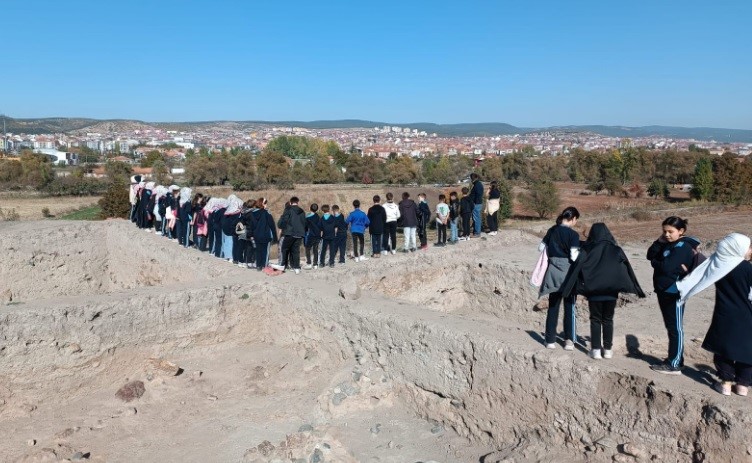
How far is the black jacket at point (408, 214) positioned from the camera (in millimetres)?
11375

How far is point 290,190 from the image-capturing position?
49.2 meters

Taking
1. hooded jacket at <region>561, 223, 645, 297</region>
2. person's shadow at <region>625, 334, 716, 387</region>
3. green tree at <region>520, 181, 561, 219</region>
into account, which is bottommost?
green tree at <region>520, 181, 561, 219</region>

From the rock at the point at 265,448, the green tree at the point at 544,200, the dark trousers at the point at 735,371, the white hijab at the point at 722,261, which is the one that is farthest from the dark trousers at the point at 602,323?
the green tree at the point at 544,200

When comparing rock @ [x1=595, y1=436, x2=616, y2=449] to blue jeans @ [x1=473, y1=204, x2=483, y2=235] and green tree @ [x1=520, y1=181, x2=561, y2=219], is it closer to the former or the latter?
blue jeans @ [x1=473, y1=204, x2=483, y2=235]

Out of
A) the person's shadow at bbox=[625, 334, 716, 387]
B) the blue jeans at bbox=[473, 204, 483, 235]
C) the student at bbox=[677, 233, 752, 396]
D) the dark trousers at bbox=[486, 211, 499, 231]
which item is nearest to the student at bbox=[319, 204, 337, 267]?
the blue jeans at bbox=[473, 204, 483, 235]

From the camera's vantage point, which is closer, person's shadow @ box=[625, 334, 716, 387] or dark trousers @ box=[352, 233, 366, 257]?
person's shadow @ box=[625, 334, 716, 387]

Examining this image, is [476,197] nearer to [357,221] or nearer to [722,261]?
[357,221]

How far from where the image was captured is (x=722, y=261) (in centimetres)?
473

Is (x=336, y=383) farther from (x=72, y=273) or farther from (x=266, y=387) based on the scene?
(x=72, y=273)

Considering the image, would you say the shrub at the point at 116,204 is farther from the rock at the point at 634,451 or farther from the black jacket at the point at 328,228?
the rock at the point at 634,451

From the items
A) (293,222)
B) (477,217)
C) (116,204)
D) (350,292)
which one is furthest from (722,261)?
(116,204)

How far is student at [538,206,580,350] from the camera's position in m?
5.85

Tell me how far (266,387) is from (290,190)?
42.8 metres

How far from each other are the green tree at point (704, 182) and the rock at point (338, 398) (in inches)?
1560
